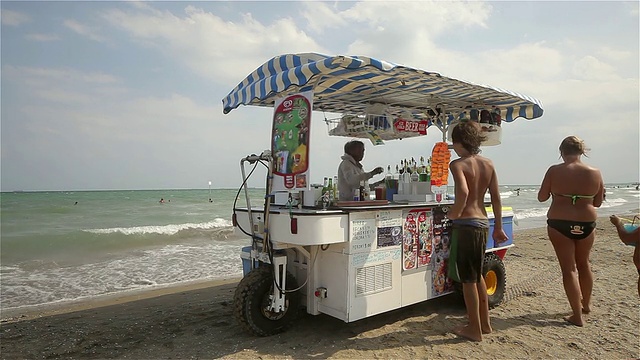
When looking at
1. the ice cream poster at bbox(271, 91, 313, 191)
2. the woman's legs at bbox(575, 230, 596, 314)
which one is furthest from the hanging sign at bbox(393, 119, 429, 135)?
the woman's legs at bbox(575, 230, 596, 314)

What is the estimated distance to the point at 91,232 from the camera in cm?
1325

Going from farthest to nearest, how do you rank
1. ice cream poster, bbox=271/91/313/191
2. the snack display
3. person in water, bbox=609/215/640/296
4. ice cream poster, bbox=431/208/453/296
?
the snack display
ice cream poster, bbox=431/208/453/296
ice cream poster, bbox=271/91/313/191
person in water, bbox=609/215/640/296

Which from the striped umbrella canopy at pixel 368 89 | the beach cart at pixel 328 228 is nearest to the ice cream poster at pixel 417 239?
the beach cart at pixel 328 228

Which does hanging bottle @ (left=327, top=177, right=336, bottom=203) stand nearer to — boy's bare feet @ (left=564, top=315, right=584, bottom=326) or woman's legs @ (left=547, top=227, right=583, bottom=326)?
woman's legs @ (left=547, top=227, right=583, bottom=326)

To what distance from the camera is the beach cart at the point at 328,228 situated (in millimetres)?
3344

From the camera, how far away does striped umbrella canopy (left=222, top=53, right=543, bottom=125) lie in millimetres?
3242

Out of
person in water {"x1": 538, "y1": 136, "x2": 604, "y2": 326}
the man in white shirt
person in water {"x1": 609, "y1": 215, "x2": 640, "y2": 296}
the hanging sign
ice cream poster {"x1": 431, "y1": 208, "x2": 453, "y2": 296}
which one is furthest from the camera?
the hanging sign

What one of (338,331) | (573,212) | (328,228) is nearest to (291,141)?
(328,228)

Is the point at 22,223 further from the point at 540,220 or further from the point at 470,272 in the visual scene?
the point at 540,220

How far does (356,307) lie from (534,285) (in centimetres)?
339

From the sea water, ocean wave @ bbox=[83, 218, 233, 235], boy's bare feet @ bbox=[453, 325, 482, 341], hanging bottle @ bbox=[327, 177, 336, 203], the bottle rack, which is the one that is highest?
the bottle rack

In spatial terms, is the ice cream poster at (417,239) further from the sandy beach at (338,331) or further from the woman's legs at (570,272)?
the woman's legs at (570,272)

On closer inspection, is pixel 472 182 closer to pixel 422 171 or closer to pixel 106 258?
pixel 422 171

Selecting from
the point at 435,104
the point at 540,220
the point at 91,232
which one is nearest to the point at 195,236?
the point at 91,232
